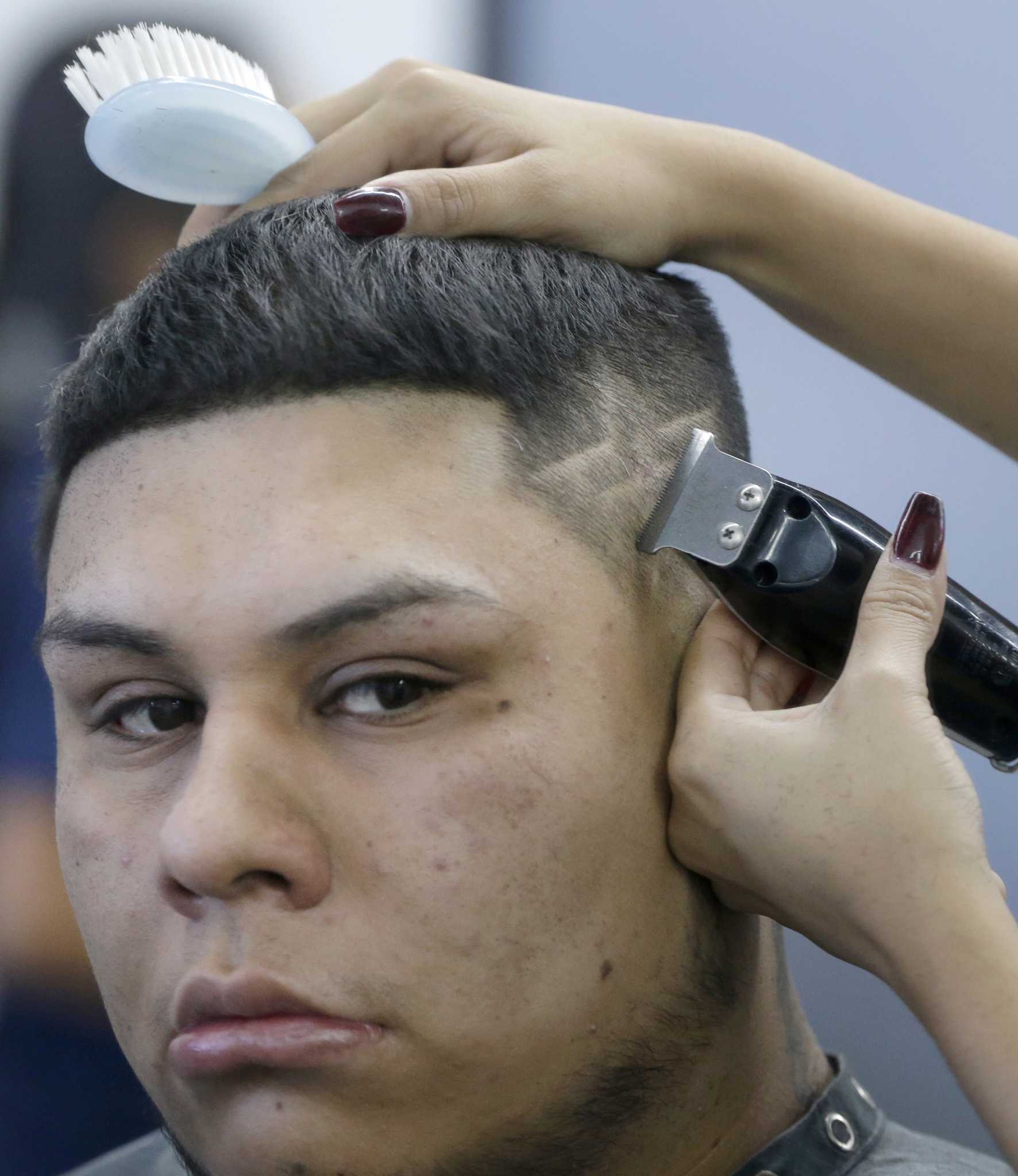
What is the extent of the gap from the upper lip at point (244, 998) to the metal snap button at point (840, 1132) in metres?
0.48

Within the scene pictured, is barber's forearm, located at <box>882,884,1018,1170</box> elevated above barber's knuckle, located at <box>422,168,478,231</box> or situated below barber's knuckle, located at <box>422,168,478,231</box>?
below

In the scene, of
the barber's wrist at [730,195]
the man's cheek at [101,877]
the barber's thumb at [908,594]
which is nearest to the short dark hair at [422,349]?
the barber's wrist at [730,195]

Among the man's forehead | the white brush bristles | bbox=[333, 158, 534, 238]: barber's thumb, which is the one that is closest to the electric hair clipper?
the man's forehead

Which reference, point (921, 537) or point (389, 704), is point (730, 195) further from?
point (389, 704)

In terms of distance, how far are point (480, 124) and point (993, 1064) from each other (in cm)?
88

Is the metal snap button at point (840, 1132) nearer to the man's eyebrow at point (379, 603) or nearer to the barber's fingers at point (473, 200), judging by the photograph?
the man's eyebrow at point (379, 603)

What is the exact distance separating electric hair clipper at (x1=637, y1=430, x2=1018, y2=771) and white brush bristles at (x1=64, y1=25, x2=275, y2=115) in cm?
58

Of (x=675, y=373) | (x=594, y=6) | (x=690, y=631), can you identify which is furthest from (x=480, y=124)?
(x=594, y=6)

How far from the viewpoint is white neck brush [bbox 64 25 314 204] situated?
1119 millimetres

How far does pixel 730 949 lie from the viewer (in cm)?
112

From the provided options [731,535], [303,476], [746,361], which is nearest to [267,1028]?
[303,476]

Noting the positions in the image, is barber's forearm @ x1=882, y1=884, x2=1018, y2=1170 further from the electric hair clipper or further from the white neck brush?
the white neck brush

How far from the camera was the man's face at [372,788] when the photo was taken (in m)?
0.92

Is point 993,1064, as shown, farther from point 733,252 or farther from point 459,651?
point 733,252
